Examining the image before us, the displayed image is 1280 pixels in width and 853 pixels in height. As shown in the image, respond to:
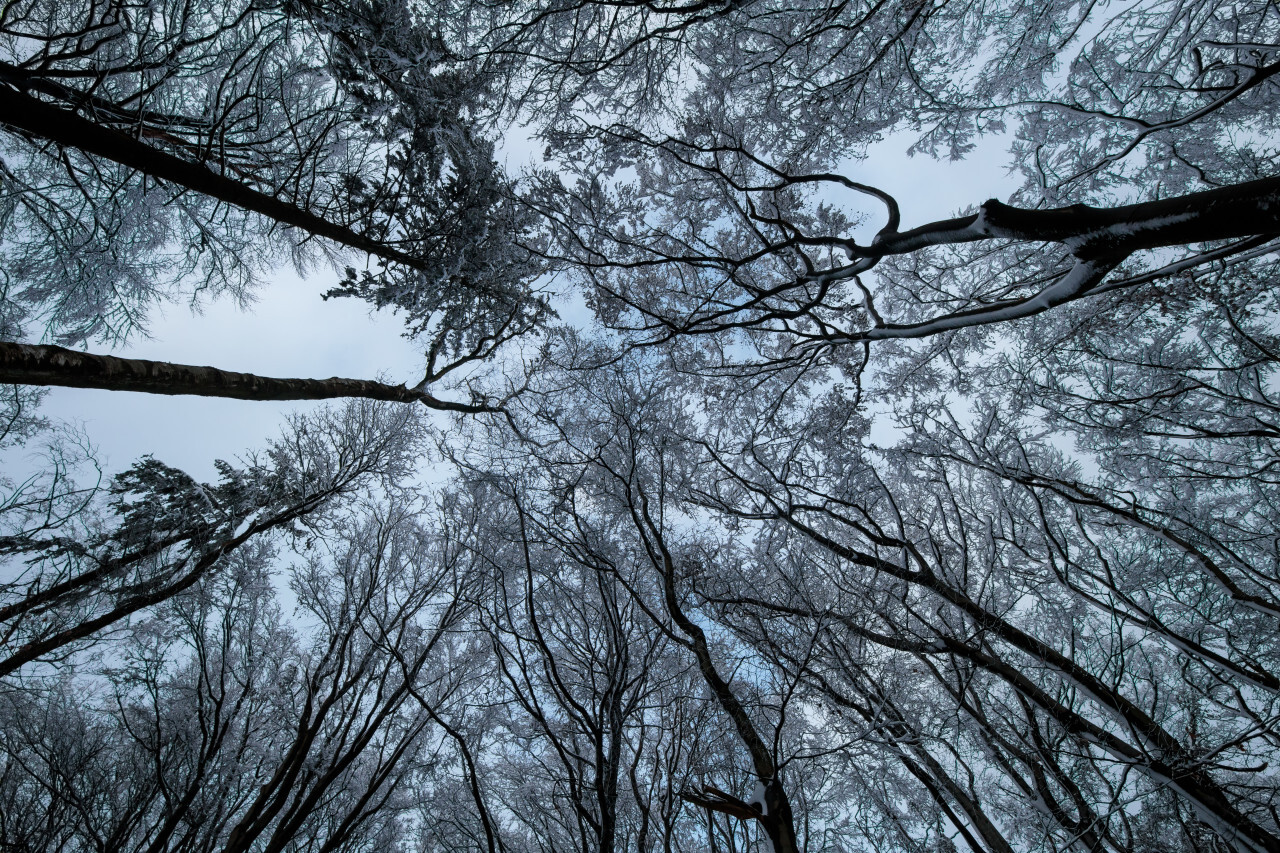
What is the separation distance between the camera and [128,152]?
364 centimetres

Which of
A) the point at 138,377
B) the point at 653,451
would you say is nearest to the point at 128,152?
the point at 138,377

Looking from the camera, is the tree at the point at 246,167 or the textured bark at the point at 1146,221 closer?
the textured bark at the point at 1146,221

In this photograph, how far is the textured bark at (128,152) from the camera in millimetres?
3328

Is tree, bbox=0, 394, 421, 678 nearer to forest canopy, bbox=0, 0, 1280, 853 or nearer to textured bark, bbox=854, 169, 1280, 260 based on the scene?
forest canopy, bbox=0, 0, 1280, 853

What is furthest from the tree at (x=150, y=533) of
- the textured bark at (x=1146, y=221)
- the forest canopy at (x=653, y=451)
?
the textured bark at (x=1146, y=221)

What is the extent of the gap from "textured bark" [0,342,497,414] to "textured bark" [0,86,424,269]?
1.41 m

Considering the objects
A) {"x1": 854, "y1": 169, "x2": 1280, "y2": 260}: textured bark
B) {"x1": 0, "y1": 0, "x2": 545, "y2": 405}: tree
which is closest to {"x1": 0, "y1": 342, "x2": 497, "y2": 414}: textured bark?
{"x1": 0, "y1": 0, "x2": 545, "y2": 405}: tree

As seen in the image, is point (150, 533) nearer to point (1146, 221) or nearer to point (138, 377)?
point (138, 377)

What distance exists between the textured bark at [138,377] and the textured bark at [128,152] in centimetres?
141

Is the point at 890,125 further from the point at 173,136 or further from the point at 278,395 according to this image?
the point at 173,136

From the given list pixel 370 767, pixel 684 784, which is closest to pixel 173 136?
pixel 684 784

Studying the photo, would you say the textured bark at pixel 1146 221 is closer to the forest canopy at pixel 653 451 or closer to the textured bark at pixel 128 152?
the forest canopy at pixel 653 451

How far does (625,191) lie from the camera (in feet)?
17.9

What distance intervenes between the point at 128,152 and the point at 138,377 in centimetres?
185
